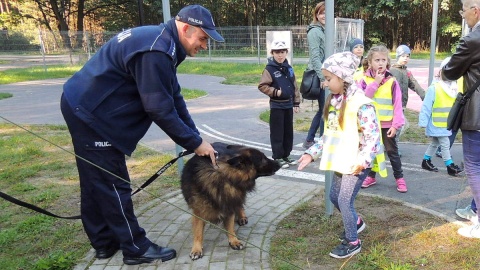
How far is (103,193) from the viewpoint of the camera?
3.17 metres

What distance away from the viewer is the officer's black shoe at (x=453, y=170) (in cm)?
534

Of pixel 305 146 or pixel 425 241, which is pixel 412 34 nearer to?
pixel 305 146

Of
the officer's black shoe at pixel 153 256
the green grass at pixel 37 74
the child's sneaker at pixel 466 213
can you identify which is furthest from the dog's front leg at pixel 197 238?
the green grass at pixel 37 74

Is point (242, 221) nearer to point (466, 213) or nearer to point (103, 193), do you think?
point (103, 193)

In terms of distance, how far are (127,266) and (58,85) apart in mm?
15931

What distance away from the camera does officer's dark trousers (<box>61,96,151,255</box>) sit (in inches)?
120

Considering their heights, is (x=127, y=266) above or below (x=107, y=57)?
below

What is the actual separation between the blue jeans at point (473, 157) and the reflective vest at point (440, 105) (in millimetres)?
2024

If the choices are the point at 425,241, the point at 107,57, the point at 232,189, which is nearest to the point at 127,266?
the point at 232,189

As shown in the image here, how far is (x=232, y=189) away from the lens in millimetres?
3305

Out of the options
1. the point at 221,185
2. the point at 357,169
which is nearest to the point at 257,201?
the point at 221,185

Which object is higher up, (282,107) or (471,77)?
(471,77)

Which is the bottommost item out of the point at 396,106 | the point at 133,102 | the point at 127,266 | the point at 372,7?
the point at 127,266

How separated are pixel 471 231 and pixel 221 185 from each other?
2388 mm
